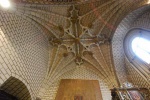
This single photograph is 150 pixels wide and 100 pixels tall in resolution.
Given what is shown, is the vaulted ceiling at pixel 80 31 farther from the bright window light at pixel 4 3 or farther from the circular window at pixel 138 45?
the bright window light at pixel 4 3

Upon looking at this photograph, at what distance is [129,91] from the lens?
6.79m

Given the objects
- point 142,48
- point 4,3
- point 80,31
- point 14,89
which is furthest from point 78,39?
point 4,3

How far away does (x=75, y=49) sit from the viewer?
10758 mm

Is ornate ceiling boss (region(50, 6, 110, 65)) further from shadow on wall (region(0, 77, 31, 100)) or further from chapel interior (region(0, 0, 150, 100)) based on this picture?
shadow on wall (region(0, 77, 31, 100))

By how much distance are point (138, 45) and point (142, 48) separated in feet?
1.26

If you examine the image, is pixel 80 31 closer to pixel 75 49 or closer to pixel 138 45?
pixel 75 49

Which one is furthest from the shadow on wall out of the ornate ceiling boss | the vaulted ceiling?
the ornate ceiling boss

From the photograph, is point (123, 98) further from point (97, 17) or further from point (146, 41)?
point (97, 17)

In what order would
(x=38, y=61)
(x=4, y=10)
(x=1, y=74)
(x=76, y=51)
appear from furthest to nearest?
1. (x=76, y=51)
2. (x=38, y=61)
3. (x=4, y=10)
4. (x=1, y=74)

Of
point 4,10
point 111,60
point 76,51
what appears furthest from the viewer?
point 76,51

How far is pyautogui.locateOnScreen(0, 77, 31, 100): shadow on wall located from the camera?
21.4 feet

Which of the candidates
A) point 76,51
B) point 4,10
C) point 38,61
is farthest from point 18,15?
point 76,51

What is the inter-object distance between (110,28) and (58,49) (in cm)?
342

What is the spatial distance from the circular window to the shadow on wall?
5576mm
